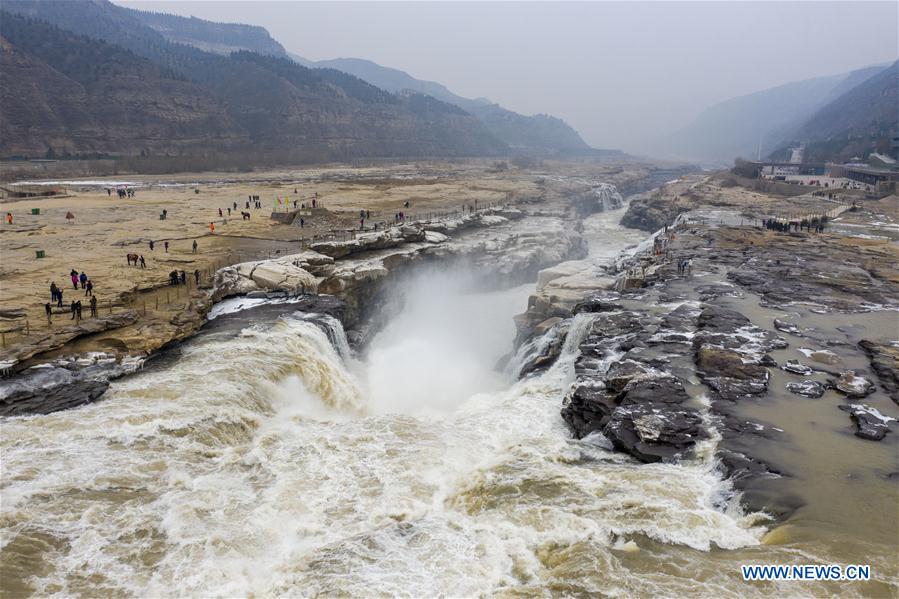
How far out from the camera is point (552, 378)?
1945cm

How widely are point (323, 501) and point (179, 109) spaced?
128170 mm

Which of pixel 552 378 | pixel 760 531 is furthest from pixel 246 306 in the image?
pixel 760 531

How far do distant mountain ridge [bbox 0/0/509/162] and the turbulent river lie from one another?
10095 cm

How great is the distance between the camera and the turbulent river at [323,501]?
9.66m

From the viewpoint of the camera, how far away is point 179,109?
11894 centimetres

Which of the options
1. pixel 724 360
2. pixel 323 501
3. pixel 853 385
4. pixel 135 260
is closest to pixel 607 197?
pixel 135 260

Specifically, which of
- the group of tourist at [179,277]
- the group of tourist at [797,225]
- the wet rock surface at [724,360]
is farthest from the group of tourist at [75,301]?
the group of tourist at [797,225]

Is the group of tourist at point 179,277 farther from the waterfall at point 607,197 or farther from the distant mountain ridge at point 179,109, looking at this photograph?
the distant mountain ridge at point 179,109

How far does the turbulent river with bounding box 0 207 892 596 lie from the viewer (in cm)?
966

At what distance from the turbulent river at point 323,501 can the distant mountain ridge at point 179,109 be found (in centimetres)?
10095

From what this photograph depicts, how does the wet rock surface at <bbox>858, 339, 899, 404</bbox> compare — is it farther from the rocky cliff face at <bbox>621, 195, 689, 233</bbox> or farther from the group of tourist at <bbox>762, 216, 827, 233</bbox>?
the rocky cliff face at <bbox>621, 195, 689, 233</bbox>

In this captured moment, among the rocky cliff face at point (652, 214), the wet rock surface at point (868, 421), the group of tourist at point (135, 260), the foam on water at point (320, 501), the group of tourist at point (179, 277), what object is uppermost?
the rocky cliff face at point (652, 214)

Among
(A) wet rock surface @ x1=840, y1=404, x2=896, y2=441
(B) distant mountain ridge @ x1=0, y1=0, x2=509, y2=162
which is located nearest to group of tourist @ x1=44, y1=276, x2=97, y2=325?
(A) wet rock surface @ x1=840, y1=404, x2=896, y2=441

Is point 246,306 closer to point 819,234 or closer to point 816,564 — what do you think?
point 816,564
